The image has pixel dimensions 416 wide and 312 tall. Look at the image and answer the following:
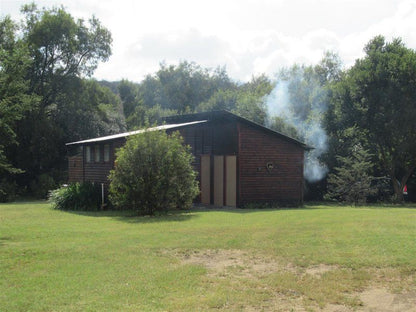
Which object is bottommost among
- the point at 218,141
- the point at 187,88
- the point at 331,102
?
the point at 218,141

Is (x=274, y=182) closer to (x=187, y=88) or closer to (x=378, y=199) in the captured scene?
(x=378, y=199)

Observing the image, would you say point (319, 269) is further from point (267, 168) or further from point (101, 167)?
point (101, 167)

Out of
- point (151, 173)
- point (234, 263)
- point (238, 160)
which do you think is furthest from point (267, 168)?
point (234, 263)

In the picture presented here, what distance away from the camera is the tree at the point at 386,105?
26359 millimetres

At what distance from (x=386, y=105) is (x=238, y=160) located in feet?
37.7

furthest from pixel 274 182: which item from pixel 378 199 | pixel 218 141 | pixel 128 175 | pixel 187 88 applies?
pixel 187 88

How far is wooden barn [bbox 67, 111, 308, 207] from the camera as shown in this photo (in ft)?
67.5

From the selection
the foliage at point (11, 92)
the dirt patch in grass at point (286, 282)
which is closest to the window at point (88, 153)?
the foliage at point (11, 92)

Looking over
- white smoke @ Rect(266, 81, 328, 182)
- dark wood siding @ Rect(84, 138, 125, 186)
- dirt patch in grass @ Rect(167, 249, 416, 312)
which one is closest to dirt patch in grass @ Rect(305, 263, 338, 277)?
dirt patch in grass @ Rect(167, 249, 416, 312)

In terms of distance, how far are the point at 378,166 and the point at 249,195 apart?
12.0 meters

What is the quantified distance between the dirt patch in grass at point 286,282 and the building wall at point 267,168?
38.2 ft

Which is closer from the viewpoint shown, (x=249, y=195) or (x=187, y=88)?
(x=249, y=195)

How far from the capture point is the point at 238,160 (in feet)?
66.8

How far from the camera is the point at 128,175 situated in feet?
53.0
